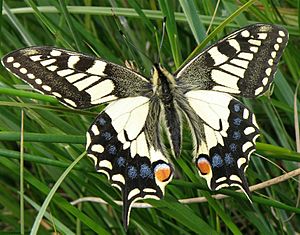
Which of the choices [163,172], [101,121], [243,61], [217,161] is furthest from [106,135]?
[243,61]

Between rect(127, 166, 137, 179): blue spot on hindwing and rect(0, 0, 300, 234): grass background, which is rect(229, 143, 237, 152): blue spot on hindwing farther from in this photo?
rect(127, 166, 137, 179): blue spot on hindwing

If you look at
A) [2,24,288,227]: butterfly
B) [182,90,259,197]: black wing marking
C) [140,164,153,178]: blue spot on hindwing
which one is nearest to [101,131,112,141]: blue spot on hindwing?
[2,24,288,227]: butterfly

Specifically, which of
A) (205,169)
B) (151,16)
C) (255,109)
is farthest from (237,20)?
(205,169)

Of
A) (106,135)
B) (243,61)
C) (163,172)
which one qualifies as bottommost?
(163,172)

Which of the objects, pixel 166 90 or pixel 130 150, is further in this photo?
pixel 166 90

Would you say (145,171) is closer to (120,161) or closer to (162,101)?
(120,161)

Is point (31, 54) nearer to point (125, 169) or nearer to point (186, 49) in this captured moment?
point (125, 169)
